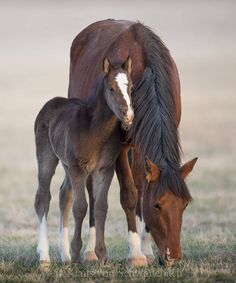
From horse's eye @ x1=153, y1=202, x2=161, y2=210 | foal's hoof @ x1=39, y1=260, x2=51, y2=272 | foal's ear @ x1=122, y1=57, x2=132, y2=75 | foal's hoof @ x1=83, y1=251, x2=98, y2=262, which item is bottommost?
foal's hoof @ x1=83, y1=251, x2=98, y2=262

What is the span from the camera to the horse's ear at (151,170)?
934cm

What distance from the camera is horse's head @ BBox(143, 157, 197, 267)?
30.1 feet

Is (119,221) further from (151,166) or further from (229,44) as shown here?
(229,44)

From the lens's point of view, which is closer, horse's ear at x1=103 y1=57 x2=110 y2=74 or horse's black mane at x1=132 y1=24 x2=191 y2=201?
horse's black mane at x1=132 y1=24 x2=191 y2=201

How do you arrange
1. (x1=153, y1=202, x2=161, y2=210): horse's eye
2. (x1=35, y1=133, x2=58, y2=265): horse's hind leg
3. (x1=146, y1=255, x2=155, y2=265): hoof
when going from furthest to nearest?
(x1=146, y1=255, x2=155, y2=265): hoof < (x1=35, y1=133, x2=58, y2=265): horse's hind leg < (x1=153, y1=202, x2=161, y2=210): horse's eye

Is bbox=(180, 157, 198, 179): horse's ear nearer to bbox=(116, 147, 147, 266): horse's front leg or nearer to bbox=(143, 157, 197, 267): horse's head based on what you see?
bbox=(143, 157, 197, 267): horse's head

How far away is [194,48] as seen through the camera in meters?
80.4

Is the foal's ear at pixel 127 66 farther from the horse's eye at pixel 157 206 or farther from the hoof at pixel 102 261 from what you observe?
the hoof at pixel 102 261

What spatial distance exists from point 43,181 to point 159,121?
53.3 inches

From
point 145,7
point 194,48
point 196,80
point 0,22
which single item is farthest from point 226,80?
point 145,7

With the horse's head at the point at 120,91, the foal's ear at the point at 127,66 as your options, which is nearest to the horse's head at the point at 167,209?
the horse's head at the point at 120,91

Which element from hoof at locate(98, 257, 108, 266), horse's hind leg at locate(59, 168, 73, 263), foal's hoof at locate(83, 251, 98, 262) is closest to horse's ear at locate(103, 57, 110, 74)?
horse's hind leg at locate(59, 168, 73, 263)

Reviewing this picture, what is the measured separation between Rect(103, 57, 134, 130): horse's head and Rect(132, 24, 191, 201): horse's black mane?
468 mm

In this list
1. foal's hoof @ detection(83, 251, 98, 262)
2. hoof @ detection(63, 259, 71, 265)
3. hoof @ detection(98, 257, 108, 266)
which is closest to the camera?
hoof @ detection(98, 257, 108, 266)
